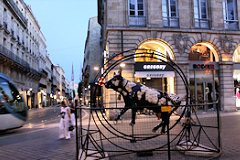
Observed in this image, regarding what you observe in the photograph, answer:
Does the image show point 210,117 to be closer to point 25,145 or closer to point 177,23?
point 25,145

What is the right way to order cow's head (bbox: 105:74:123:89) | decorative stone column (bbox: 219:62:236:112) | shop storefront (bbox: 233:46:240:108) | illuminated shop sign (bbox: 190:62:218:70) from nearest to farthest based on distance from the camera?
cow's head (bbox: 105:74:123:89), decorative stone column (bbox: 219:62:236:112), illuminated shop sign (bbox: 190:62:218:70), shop storefront (bbox: 233:46:240:108)

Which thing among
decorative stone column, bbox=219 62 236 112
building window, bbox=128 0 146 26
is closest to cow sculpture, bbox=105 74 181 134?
building window, bbox=128 0 146 26

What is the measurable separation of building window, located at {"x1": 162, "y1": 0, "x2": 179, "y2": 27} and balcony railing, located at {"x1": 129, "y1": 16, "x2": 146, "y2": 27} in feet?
6.56

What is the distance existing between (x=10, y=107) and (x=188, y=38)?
15.1 metres

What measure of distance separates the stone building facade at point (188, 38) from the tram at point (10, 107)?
21.8 feet

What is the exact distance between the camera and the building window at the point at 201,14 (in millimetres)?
18781

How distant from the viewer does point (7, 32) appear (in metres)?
29.8

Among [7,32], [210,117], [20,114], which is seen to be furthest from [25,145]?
[7,32]

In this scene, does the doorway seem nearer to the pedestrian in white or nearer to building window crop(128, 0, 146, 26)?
building window crop(128, 0, 146, 26)

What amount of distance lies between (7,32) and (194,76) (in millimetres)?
27310

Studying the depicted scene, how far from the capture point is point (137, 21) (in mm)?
17484

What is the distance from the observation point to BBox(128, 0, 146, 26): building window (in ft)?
57.2

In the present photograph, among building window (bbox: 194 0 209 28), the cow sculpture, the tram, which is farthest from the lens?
building window (bbox: 194 0 209 28)

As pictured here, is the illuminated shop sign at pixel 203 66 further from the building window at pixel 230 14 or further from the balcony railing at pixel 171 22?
the building window at pixel 230 14
